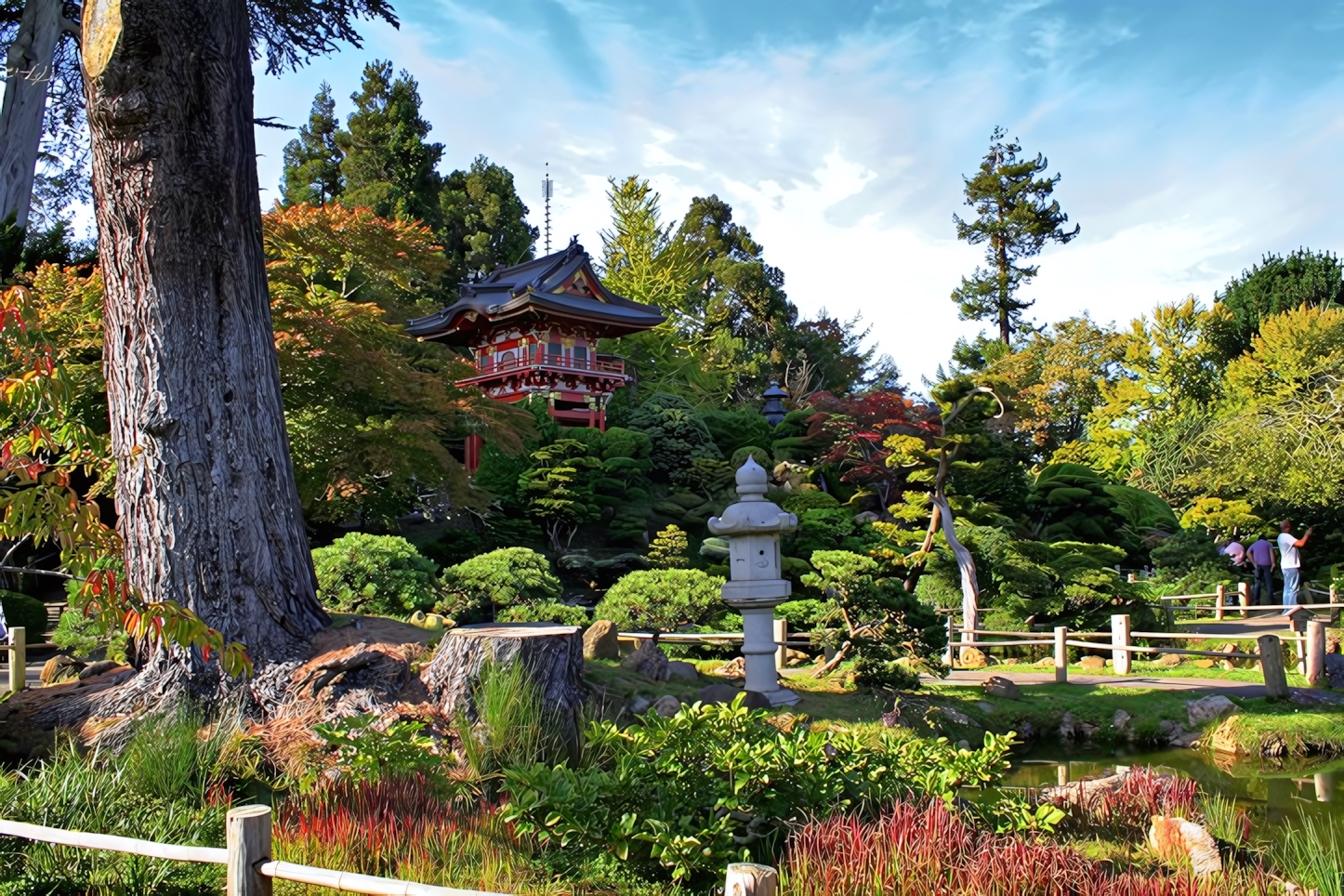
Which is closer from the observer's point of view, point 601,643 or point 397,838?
point 397,838

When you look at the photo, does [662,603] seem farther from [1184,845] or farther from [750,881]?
[750,881]

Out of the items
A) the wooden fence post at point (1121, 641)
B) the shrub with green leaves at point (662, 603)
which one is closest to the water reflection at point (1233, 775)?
the wooden fence post at point (1121, 641)

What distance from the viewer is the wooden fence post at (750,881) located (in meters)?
2.19

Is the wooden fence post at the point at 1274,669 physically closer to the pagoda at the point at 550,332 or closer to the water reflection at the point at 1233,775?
the water reflection at the point at 1233,775

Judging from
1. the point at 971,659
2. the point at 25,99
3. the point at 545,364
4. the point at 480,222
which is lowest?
the point at 971,659

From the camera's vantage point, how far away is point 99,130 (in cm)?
527

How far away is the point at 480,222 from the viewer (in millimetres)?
31938

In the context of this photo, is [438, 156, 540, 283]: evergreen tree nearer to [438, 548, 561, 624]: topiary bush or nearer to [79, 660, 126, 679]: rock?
[438, 548, 561, 624]: topiary bush

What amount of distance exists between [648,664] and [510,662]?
2184mm

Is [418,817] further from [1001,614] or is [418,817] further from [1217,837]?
[1001,614]

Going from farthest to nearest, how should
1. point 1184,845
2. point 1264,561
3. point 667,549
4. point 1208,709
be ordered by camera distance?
1. point 667,549
2. point 1264,561
3. point 1208,709
4. point 1184,845

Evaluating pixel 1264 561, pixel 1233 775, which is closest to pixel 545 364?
pixel 1264 561

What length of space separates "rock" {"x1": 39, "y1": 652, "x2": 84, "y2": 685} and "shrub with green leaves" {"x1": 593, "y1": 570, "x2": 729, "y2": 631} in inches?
224

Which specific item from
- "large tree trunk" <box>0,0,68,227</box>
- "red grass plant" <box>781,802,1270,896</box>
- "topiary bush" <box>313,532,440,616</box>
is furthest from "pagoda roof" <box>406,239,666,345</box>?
"red grass plant" <box>781,802,1270,896</box>
